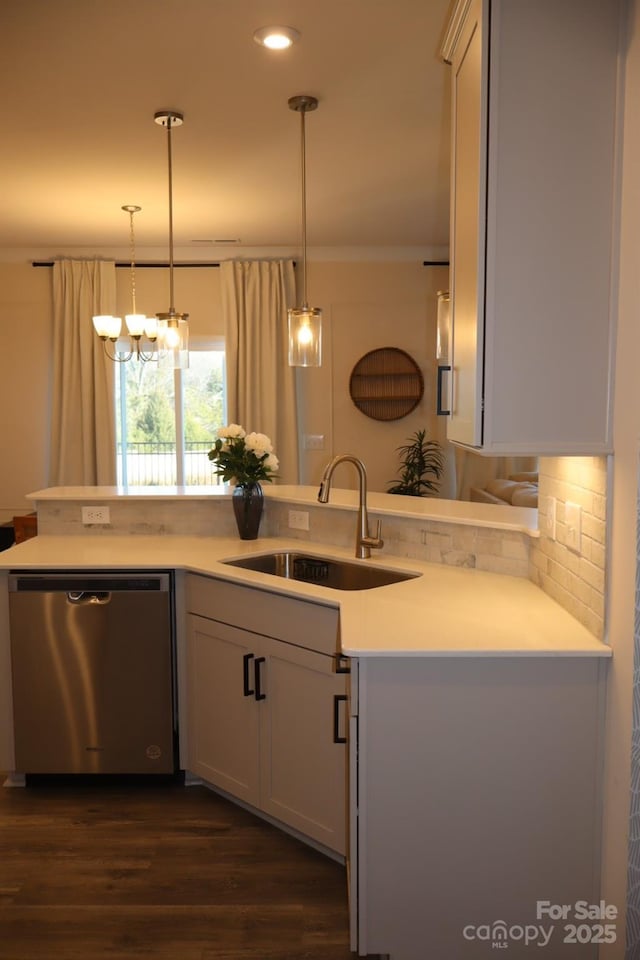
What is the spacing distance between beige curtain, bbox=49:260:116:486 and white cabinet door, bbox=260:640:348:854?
4.31 metres

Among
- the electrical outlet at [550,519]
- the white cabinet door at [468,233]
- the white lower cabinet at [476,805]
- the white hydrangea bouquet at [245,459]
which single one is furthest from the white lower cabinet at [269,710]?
the white cabinet door at [468,233]

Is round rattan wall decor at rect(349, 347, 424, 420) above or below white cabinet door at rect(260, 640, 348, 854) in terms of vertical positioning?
above

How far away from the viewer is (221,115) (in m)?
3.54

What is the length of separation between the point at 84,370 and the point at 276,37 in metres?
4.25

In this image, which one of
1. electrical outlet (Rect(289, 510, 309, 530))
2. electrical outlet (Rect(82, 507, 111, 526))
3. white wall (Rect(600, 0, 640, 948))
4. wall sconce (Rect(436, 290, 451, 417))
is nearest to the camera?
white wall (Rect(600, 0, 640, 948))

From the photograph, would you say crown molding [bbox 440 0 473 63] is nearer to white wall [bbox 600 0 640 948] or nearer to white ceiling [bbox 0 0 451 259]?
white wall [bbox 600 0 640 948]

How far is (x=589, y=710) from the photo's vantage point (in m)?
1.93

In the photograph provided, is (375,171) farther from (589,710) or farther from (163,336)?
(589,710)

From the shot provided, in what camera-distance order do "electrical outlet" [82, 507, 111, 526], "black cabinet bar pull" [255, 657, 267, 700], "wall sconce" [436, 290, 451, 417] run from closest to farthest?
"wall sconce" [436, 290, 451, 417]
"black cabinet bar pull" [255, 657, 267, 700]
"electrical outlet" [82, 507, 111, 526]

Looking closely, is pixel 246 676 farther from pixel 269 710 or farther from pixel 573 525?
pixel 573 525

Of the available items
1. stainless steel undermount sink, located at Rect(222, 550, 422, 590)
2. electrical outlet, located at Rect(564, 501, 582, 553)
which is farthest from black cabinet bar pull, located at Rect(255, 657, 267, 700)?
Result: electrical outlet, located at Rect(564, 501, 582, 553)

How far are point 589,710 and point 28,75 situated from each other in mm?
3111

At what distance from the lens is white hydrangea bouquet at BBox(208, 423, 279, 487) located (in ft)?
11.2

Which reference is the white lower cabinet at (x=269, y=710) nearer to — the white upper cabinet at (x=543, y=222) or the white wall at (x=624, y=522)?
the white wall at (x=624, y=522)
